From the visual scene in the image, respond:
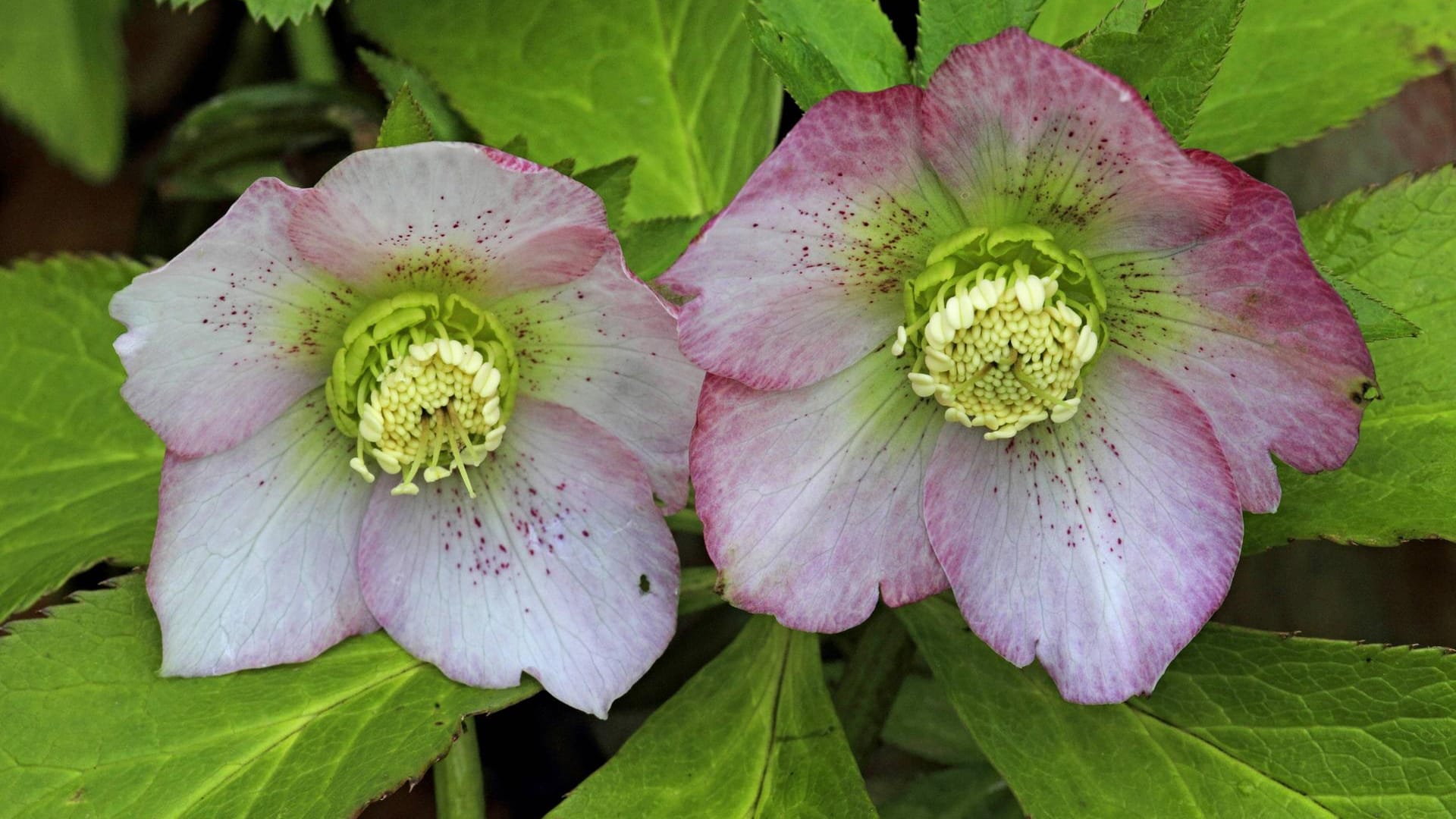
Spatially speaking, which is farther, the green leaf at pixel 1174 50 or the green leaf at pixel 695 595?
the green leaf at pixel 695 595

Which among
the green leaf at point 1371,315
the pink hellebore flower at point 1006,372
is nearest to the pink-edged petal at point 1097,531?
the pink hellebore flower at point 1006,372

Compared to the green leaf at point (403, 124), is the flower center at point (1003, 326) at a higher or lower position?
lower

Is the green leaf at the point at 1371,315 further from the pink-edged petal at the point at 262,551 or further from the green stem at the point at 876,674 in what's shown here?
the pink-edged petal at the point at 262,551

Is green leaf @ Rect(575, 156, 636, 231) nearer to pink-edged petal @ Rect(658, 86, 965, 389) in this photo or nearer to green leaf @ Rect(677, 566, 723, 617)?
pink-edged petal @ Rect(658, 86, 965, 389)

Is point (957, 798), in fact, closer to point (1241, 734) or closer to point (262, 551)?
point (1241, 734)

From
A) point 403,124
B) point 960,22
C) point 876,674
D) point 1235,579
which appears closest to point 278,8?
point 403,124

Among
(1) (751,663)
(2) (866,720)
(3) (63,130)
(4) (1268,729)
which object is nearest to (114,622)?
(1) (751,663)

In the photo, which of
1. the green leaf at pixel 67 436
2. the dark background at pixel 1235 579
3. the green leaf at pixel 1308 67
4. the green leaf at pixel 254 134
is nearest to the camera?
the green leaf at pixel 67 436
